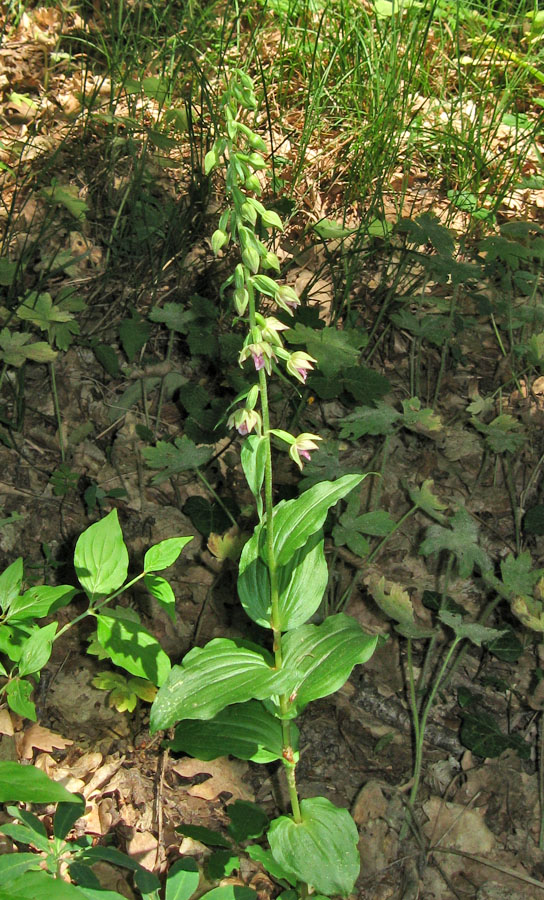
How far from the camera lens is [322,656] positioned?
1.88 meters

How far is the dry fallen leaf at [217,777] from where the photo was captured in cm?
216

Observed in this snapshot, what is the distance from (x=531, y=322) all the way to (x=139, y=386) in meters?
1.73

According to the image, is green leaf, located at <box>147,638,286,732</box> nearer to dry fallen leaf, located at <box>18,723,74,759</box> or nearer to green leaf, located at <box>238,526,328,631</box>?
green leaf, located at <box>238,526,328,631</box>

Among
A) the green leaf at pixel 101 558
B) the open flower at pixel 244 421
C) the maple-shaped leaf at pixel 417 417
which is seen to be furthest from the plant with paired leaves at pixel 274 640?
the maple-shaped leaf at pixel 417 417

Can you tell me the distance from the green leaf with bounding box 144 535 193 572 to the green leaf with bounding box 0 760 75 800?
59 cm

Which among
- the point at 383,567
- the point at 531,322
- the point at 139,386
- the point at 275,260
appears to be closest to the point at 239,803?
the point at 383,567

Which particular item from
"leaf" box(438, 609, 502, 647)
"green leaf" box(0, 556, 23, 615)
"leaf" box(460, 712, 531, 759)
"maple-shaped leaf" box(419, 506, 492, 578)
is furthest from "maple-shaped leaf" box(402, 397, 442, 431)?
"green leaf" box(0, 556, 23, 615)

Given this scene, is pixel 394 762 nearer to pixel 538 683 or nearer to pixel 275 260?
pixel 538 683

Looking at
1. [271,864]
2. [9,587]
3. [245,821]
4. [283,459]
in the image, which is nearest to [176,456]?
[283,459]

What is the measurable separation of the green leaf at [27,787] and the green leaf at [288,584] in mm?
700

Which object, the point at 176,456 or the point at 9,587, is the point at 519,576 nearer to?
the point at 176,456

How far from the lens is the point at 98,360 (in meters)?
3.09

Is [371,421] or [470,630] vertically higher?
[371,421]

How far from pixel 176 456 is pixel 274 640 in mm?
911
